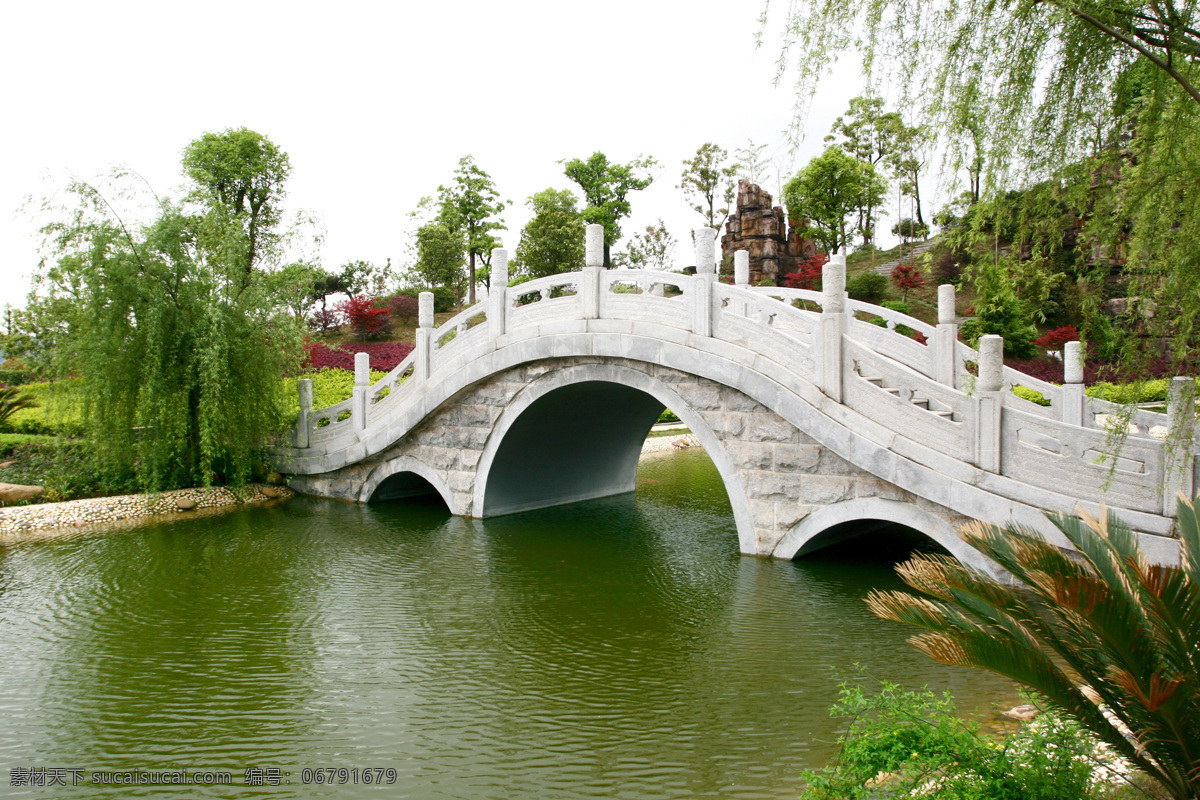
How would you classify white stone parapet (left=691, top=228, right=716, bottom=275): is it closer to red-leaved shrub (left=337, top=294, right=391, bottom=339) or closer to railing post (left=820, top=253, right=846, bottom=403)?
railing post (left=820, top=253, right=846, bottom=403)

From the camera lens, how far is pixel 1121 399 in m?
4.31

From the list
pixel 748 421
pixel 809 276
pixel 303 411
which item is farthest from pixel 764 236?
pixel 748 421

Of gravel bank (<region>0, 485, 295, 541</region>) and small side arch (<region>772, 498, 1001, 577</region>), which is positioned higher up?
small side arch (<region>772, 498, 1001, 577</region>)

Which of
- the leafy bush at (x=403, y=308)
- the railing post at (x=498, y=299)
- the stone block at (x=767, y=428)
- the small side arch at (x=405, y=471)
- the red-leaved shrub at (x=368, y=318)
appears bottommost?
the small side arch at (x=405, y=471)

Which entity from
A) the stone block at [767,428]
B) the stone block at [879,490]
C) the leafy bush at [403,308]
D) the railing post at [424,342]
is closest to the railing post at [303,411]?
the railing post at [424,342]

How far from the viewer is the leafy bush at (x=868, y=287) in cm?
3128

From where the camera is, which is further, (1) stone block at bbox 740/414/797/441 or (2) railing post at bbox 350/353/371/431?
(2) railing post at bbox 350/353/371/431

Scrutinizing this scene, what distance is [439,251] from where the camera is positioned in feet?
117

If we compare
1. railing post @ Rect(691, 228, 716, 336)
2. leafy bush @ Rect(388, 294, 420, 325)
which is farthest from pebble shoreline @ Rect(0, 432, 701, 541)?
leafy bush @ Rect(388, 294, 420, 325)

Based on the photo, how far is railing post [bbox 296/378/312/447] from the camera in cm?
1323

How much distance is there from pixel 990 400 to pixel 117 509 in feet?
37.5

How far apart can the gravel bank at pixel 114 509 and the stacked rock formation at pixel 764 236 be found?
89.8ft

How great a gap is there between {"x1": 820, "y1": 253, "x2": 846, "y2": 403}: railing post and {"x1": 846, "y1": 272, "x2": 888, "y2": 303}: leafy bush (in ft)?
79.8

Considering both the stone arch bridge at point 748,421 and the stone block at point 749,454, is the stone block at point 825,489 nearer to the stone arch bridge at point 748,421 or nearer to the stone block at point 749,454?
the stone arch bridge at point 748,421
